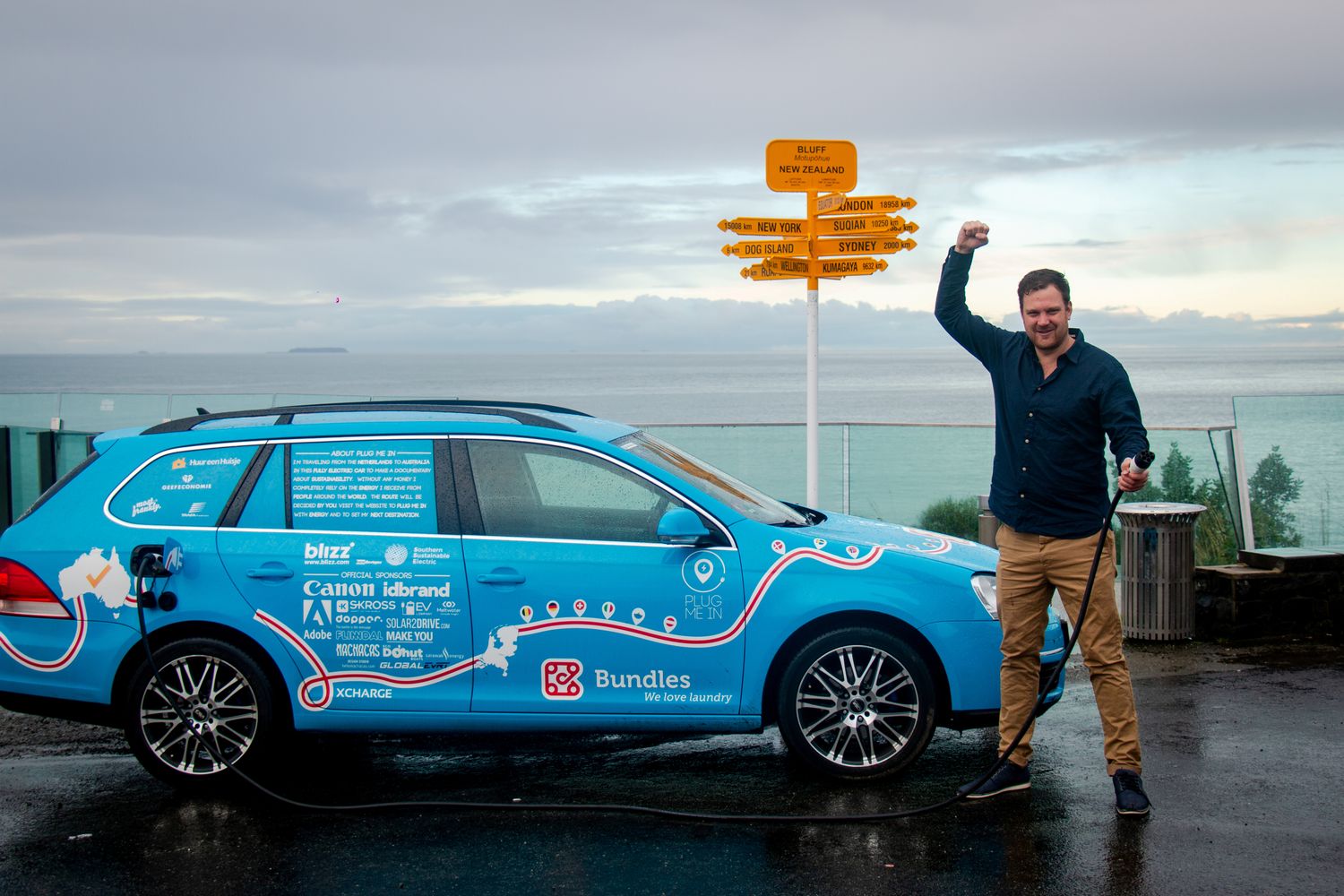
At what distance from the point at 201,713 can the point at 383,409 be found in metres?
1.64

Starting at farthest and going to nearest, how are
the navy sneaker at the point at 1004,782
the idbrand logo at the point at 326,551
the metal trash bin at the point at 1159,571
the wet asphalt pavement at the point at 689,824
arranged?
1. the metal trash bin at the point at 1159,571
2. the idbrand logo at the point at 326,551
3. the navy sneaker at the point at 1004,782
4. the wet asphalt pavement at the point at 689,824

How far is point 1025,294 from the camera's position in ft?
17.7

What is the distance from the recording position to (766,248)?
10836 mm

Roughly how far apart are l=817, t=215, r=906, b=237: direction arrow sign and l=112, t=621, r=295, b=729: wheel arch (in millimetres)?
6602

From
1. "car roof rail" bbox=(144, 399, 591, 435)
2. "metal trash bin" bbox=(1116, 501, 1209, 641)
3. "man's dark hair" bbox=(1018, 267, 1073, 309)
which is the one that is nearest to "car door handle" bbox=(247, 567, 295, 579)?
"car roof rail" bbox=(144, 399, 591, 435)

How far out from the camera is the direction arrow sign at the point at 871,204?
10.8 m

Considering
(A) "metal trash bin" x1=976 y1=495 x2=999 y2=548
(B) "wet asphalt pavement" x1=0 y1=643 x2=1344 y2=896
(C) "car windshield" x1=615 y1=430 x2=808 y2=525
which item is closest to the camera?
(B) "wet asphalt pavement" x1=0 y1=643 x2=1344 y2=896

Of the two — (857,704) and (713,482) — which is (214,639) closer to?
(713,482)

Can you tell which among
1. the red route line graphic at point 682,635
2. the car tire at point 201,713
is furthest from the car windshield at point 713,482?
the car tire at point 201,713

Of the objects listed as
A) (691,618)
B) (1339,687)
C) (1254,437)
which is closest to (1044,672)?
(691,618)

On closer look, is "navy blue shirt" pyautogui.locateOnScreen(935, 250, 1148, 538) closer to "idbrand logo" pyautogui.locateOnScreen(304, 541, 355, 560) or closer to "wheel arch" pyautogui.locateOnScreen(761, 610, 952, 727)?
"wheel arch" pyautogui.locateOnScreen(761, 610, 952, 727)

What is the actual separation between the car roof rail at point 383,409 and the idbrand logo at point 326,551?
2.14 feet

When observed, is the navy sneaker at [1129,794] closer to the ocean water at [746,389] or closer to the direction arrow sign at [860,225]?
the direction arrow sign at [860,225]

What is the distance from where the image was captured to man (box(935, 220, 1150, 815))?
17.2ft
